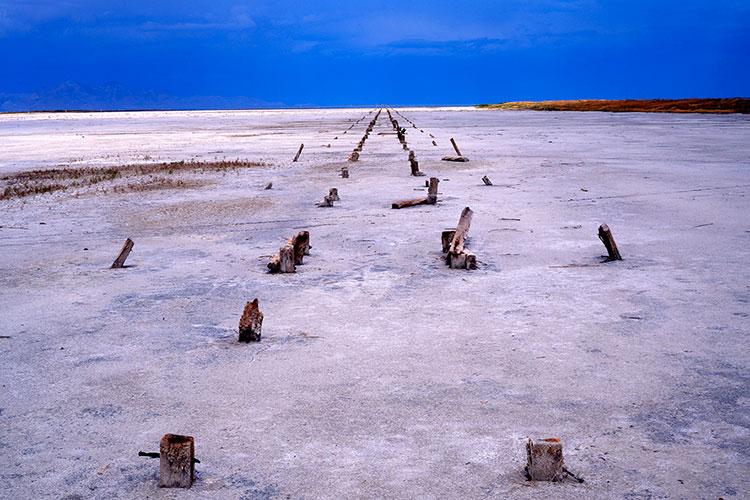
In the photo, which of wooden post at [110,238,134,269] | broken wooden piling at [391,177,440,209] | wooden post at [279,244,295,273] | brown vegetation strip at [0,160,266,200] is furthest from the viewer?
brown vegetation strip at [0,160,266,200]

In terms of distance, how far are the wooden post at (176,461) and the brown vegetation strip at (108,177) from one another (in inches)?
427

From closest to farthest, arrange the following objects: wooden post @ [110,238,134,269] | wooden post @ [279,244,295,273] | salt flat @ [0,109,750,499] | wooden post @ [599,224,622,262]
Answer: salt flat @ [0,109,750,499]
wooden post @ [279,244,295,273]
wooden post @ [599,224,622,262]
wooden post @ [110,238,134,269]

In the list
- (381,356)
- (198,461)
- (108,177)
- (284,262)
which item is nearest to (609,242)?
(284,262)

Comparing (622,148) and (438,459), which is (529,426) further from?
(622,148)

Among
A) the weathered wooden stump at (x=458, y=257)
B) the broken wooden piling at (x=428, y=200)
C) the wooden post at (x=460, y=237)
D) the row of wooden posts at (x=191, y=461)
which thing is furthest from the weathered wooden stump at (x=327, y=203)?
the row of wooden posts at (x=191, y=461)

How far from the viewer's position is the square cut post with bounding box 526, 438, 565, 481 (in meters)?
3.00

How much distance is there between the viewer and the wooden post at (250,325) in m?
4.82

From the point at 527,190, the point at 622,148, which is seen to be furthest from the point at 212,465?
the point at 622,148

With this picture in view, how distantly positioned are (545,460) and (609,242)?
169 inches

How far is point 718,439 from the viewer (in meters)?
3.42

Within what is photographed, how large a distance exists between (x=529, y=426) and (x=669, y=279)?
10.9ft

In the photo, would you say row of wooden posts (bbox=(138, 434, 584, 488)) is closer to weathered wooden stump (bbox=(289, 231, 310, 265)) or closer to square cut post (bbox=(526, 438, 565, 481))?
square cut post (bbox=(526, 438, 565, 481))

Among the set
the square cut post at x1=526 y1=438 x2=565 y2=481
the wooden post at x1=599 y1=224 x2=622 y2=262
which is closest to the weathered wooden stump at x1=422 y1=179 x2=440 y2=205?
the wooden post at x1=599 y1=224 x2=622 y2=262

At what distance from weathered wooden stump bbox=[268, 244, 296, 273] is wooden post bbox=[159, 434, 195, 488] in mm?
3772
